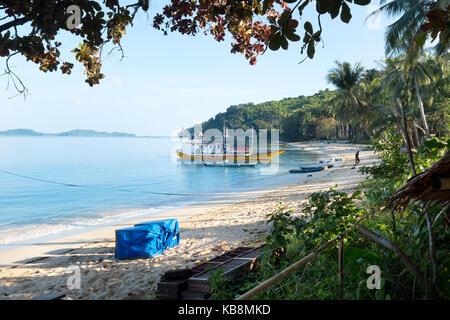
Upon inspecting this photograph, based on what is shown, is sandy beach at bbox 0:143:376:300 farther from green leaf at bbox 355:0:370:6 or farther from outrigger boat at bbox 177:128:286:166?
Answer: outrigger boat at bbox 177:128:286:166

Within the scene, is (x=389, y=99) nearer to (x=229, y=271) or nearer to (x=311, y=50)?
(x=229, y=271)

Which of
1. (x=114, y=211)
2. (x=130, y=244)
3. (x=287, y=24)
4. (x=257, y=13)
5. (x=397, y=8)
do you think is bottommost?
(x=114, y=211)

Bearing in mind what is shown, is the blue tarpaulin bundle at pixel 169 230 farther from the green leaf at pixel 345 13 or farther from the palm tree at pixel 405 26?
the palm tree at pixel 405 26

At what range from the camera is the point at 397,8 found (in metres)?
19.1

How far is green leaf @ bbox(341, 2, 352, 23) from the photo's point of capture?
156cm

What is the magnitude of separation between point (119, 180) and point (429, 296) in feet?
104

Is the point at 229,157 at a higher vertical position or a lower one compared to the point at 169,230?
higher

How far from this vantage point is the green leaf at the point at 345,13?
1.56m

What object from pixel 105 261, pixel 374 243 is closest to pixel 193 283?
pixel 374 243

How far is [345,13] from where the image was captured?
1576 millimetres

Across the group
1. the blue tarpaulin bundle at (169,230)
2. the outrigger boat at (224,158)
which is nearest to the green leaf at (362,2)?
the blue tarpaulin bundle at (169,230)

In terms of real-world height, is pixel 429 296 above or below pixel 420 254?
below
